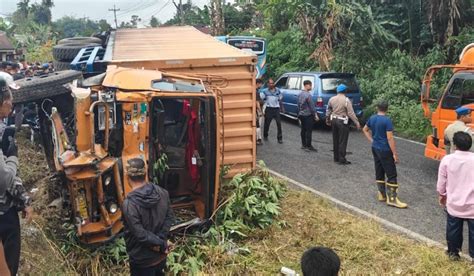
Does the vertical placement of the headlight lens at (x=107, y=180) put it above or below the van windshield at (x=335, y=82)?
below

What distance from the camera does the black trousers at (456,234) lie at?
5410mm

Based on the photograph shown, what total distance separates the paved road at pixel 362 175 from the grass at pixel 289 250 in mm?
775

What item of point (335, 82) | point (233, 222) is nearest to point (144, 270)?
point (233, 222)

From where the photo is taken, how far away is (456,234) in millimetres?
5477

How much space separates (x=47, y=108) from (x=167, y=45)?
281 cm

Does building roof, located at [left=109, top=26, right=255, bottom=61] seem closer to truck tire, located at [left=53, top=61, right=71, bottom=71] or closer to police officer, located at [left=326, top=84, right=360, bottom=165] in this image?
truck tire, located at [left=53, top=61, right=71, bottom=71]

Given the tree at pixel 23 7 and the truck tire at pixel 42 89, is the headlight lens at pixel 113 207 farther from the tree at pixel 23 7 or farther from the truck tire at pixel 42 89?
the tree at pixel 23 7

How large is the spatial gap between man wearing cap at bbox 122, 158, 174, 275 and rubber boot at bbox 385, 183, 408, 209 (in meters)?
4.38

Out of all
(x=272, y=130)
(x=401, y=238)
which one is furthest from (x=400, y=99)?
(x=401, y=238)

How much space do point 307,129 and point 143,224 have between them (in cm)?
753

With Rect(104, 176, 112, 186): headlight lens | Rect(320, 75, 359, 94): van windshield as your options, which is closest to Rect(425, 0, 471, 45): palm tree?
Rect(320, 75, 359, 94): van windshield

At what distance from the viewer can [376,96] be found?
1498 centimetres

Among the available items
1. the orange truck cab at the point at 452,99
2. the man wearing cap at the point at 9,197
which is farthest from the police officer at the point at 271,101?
the man wearing cap at the point at 9,197

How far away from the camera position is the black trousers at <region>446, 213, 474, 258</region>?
5.41 m
